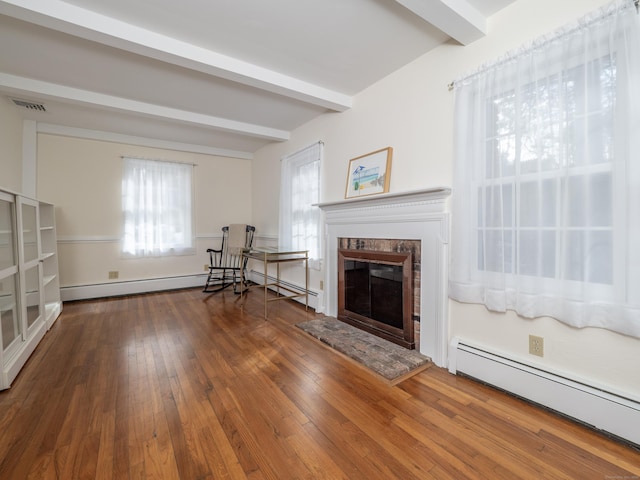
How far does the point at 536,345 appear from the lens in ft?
5.39

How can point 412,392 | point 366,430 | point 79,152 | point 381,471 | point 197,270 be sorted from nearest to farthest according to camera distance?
1. point 381,471
2. point 366,430
3. point 412,392
4. point 79,152
5. point 197,270

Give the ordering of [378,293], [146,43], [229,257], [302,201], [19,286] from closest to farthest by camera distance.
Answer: [146,43]
[19,286]
[378,293]
[302,201]
[229,257]

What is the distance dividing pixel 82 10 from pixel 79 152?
2.97 metres

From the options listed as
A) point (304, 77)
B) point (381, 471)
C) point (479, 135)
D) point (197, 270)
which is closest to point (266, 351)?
point (381, 471)

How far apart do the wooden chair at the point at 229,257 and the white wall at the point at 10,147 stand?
2460 mm

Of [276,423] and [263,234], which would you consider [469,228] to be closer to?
[276,423]

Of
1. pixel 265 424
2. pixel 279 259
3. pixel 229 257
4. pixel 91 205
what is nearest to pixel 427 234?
pixel 265 424

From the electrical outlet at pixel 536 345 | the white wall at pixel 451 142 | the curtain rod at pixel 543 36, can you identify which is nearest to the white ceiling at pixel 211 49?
the white wall at pixel 451 142

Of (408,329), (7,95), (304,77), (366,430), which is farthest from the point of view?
(7,95)

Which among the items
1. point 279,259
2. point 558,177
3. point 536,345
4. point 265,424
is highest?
point 558,177

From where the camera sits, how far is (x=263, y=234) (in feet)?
16.4

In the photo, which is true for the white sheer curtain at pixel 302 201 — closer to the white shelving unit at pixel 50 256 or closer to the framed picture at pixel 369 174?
the framed picture at pixel 369 174

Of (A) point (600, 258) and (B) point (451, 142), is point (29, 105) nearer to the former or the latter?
(B) point (451, 142)

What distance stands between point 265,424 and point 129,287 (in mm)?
3941
